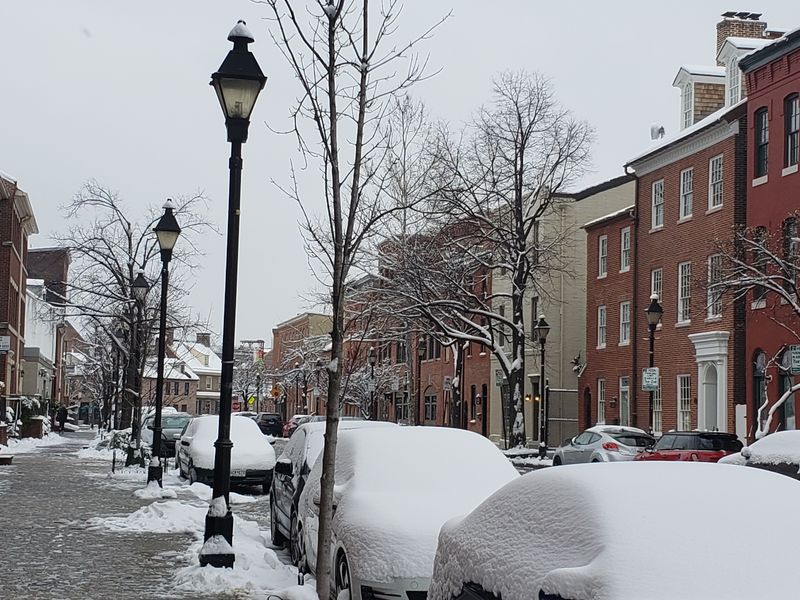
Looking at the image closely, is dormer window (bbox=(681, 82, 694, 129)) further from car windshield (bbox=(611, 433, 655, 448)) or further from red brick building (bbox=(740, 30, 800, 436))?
car windshield (bbox=(611, 433, 655, 448))

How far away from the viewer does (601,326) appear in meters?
47.3

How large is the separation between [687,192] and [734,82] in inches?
161

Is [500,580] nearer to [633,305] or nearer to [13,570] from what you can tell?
[13,570]

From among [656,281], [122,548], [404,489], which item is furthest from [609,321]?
[404,489]

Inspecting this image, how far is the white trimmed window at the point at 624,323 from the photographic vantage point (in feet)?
146

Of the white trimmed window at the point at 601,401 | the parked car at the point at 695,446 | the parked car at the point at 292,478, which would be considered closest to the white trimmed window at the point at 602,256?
the white trimmed window at the point at 601,401

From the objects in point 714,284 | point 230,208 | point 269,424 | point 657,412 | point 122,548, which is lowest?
point 122,548

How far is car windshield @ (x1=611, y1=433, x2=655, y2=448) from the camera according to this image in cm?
2988

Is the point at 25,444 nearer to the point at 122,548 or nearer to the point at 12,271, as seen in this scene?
the point at 12,271

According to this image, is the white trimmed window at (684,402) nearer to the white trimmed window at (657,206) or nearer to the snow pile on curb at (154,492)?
the white trimmed window at (657,206)

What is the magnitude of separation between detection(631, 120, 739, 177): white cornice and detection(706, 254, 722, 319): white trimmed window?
4.18 meters

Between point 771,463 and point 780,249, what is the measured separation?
1641cm

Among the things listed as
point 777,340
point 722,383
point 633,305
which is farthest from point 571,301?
point 777,340

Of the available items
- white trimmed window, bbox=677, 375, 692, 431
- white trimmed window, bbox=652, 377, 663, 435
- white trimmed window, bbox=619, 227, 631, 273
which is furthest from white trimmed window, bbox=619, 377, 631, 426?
white trimmed window, bbox=619, 227, 631, 273
